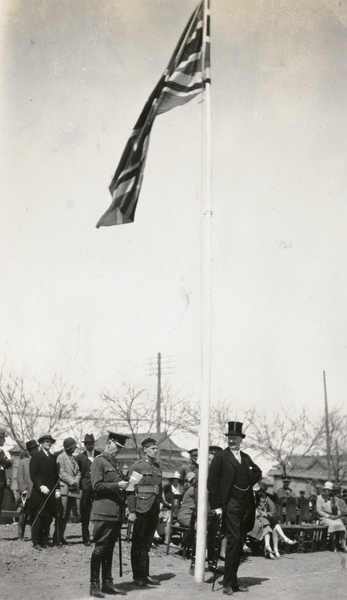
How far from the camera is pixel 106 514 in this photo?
269 inches

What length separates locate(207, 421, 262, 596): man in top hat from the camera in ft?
24.0

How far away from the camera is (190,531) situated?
379 inches

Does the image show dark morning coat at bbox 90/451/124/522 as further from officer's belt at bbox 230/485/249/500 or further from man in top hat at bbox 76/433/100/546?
man in top hat at bbox 76/433/100/546

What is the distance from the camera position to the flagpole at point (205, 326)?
749cm

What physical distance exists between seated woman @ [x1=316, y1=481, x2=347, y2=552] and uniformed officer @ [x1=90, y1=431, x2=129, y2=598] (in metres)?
7.94

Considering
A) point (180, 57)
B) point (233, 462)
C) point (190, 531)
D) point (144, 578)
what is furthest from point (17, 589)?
point (180, 57)

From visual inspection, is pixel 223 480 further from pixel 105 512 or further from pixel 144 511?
pixel 105 512

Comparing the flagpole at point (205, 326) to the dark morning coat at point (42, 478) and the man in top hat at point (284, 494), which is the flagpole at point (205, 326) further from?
the man in top hat at point (284, 494)

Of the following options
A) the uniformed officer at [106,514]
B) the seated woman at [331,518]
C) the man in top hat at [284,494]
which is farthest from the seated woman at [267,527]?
the uniformed officer at [106,514]

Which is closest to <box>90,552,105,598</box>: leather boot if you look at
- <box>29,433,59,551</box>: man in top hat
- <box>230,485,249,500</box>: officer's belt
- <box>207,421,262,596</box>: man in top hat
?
<box>207,421,262,596</box>: man in top hat

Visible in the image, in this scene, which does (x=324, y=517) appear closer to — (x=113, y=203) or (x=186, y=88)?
(x=113, y=203)

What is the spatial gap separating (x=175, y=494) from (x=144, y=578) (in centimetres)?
399

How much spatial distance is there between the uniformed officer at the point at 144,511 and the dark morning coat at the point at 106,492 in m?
0.70

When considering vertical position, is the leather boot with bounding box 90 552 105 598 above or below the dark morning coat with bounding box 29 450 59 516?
below
